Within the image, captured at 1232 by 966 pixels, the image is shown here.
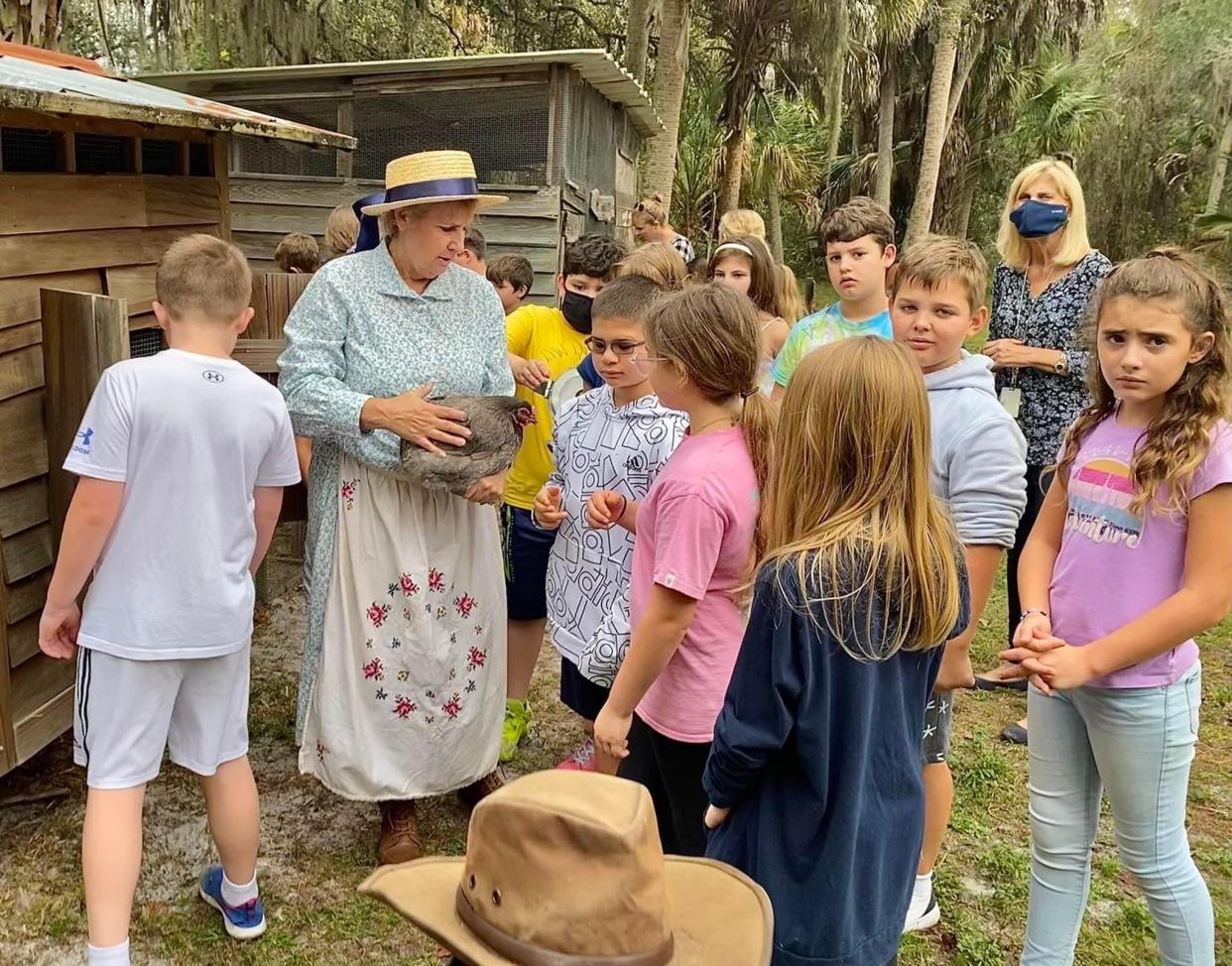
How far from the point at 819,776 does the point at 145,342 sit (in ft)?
10.4

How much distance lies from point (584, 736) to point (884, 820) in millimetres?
2408

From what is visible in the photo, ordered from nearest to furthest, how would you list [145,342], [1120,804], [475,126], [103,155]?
[1120,804]
[103,155]
[145,342]
[475,126]

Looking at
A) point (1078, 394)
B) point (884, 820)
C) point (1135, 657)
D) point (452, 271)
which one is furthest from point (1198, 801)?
point (452, 271)

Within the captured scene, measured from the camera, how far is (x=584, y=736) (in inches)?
163

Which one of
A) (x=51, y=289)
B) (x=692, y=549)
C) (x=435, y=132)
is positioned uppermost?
(x=435, y=132)

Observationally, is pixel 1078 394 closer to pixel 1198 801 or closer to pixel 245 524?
pixel 1198 801

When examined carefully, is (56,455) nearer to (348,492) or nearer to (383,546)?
(348,492)

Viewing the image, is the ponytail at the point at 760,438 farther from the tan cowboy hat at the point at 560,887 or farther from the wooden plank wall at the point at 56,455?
the wooden plank wall at the point at 56,455

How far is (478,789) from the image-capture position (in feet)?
11.5

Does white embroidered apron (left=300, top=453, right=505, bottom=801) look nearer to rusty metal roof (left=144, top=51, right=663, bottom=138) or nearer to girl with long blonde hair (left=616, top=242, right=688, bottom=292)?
girl with long blonde hair (left=616, top=242, right=688, bottom=292)

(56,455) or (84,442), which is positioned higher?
(84,442)

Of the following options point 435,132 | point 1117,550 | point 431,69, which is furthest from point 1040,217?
point 435,132

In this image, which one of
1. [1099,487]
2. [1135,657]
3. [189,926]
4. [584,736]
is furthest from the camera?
[584,736]

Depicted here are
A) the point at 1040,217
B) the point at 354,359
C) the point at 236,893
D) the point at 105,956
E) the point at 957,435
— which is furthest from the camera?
the point at 1040,217
